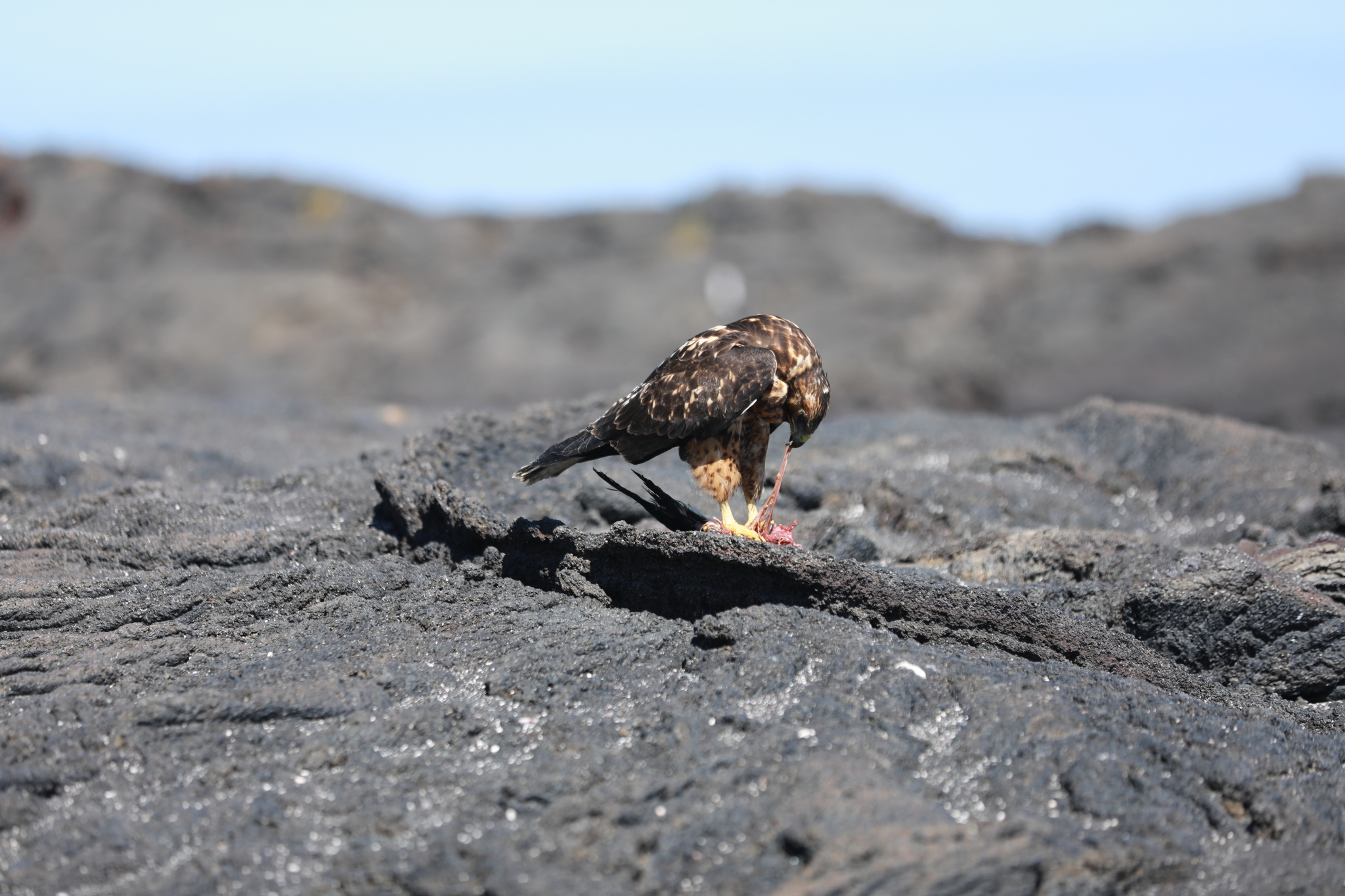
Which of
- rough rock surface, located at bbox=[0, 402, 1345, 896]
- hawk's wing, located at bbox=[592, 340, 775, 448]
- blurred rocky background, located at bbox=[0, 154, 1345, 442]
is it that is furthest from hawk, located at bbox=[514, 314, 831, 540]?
blurred rocky background, located at bbox=[0, 154, 1345, 442]

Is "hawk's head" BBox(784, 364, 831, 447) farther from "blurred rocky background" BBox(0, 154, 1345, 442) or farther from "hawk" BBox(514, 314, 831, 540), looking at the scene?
"blurred rocky background" BBox(0, 154, 1345, 442)

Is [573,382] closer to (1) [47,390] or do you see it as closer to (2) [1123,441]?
(1) [47,390]

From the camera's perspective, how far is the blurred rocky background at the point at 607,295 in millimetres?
21984

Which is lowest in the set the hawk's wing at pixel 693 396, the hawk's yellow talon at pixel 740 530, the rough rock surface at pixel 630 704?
the rough rock surface at pixel 630 704

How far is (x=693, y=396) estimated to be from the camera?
14.9 ft

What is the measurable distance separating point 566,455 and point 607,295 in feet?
71.9

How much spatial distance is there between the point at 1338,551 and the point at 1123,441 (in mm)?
3622

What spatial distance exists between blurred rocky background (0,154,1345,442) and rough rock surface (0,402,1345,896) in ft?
52.0

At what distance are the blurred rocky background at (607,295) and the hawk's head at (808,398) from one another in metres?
15.7

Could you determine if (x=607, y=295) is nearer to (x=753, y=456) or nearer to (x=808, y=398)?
(x=753, y=456)

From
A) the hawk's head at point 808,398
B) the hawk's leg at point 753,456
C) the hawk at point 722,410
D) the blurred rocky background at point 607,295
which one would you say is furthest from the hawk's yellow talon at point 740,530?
the blurred rocky background at point 607,295

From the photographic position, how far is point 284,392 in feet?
81.6

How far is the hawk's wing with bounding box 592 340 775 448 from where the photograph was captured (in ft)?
14.8

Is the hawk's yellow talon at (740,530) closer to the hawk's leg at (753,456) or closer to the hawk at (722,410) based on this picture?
the hawk at (722,410)
